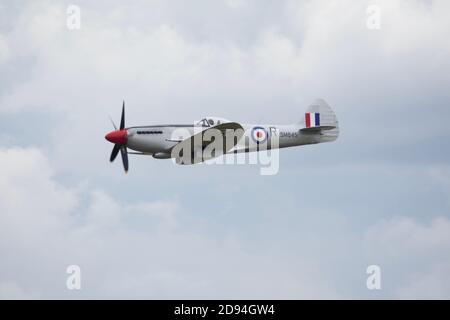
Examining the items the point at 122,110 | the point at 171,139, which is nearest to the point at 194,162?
the point at 171,139

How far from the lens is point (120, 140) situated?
43.8m

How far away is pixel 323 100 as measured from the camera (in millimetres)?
49781

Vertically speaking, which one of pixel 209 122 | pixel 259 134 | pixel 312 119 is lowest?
pixel 209 122

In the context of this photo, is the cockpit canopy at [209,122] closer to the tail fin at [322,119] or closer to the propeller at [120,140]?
the propeller at [120,140]

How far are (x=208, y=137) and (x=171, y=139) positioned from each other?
1.93 metres

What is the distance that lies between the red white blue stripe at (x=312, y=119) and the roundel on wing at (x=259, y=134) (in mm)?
3419

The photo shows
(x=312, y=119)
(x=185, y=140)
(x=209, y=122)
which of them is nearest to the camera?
(x=185, y=140)

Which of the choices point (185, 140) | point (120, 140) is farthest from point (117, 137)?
point (185, 140)

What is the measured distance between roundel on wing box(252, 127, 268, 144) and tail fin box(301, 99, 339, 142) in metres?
2.76

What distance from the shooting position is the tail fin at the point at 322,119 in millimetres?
47906

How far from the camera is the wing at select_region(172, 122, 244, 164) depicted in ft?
141

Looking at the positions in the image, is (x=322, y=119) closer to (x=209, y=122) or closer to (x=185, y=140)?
(x=209, y=122)

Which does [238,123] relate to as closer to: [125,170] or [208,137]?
[208,137]

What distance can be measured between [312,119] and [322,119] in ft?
1.84
